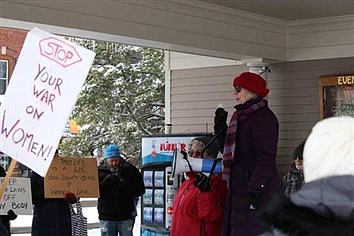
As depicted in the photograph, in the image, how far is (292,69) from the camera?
27.7 feet

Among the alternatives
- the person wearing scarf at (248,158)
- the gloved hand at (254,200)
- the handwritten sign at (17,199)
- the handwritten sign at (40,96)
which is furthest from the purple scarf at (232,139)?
the handwritten sign at (40,96)

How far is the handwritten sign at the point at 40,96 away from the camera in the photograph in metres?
4.00

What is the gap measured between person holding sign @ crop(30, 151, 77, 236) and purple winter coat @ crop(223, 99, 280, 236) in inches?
59.6

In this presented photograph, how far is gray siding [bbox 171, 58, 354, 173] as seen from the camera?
8.34m

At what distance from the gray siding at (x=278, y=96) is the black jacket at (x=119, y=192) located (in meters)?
1.58

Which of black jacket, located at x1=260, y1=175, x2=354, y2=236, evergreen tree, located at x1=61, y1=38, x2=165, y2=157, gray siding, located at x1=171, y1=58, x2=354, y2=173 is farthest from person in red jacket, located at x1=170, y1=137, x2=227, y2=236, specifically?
evergreen tree, located at x1=61, y1=38, x2=165, y2=157

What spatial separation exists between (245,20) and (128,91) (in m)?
11.0

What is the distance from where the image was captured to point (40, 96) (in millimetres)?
4043

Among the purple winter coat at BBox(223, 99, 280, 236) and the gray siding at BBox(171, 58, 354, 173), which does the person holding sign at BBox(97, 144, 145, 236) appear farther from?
the purple winter coat at BBox(223, 99, 280, 236)

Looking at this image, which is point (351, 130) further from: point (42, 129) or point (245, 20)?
point (245, 20)

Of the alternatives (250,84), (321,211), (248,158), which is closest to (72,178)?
(248,158)

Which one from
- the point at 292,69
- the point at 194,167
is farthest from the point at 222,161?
the point at 292,69

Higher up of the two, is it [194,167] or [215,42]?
[215,42]

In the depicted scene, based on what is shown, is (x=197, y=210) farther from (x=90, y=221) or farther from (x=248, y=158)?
(x=90, y=221)
